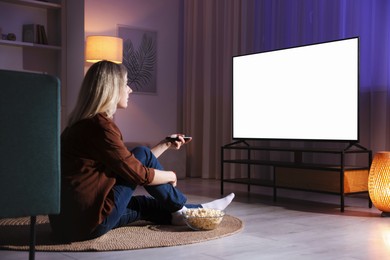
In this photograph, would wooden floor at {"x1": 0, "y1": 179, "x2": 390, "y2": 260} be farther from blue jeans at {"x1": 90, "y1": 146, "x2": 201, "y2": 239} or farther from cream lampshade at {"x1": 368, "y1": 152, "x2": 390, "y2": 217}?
blue jeans at {"x1": 90, "y1": 146, "x2": 201, "y2": 239}

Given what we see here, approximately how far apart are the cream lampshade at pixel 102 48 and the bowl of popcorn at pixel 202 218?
9.65 feet

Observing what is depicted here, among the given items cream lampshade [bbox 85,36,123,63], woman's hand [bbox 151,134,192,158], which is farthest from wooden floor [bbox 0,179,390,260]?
cream lampshade [bbox 85,36,123,63]

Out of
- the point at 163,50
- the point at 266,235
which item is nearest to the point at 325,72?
the point at 266,235

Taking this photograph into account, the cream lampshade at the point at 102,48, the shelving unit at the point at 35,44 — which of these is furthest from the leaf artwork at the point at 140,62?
the shelving unit at the point at 35,44

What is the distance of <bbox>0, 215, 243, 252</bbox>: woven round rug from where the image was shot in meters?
2.37

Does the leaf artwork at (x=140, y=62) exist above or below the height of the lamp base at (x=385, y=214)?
above

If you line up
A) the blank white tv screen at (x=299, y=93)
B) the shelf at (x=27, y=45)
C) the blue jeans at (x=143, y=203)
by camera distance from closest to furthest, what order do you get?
the blue jeans at (x=143, y=203) < the blank white tv screen at (x=299, y=93) < the shelf at (x=27, y=45)

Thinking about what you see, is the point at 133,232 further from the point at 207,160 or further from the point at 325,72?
the point at 207,160

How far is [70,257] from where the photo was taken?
2.21m

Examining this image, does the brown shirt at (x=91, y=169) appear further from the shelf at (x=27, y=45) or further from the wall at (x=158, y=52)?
the wall at (x=158, y=52)

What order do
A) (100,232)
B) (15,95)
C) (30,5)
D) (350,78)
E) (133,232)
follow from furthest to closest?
(30,5) → (350,78) → (133,232) → (100,232) → (15,95)

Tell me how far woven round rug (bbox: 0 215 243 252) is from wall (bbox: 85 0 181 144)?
125 inches

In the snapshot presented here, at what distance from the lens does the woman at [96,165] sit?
2289 mm

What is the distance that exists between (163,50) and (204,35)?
582 mm
